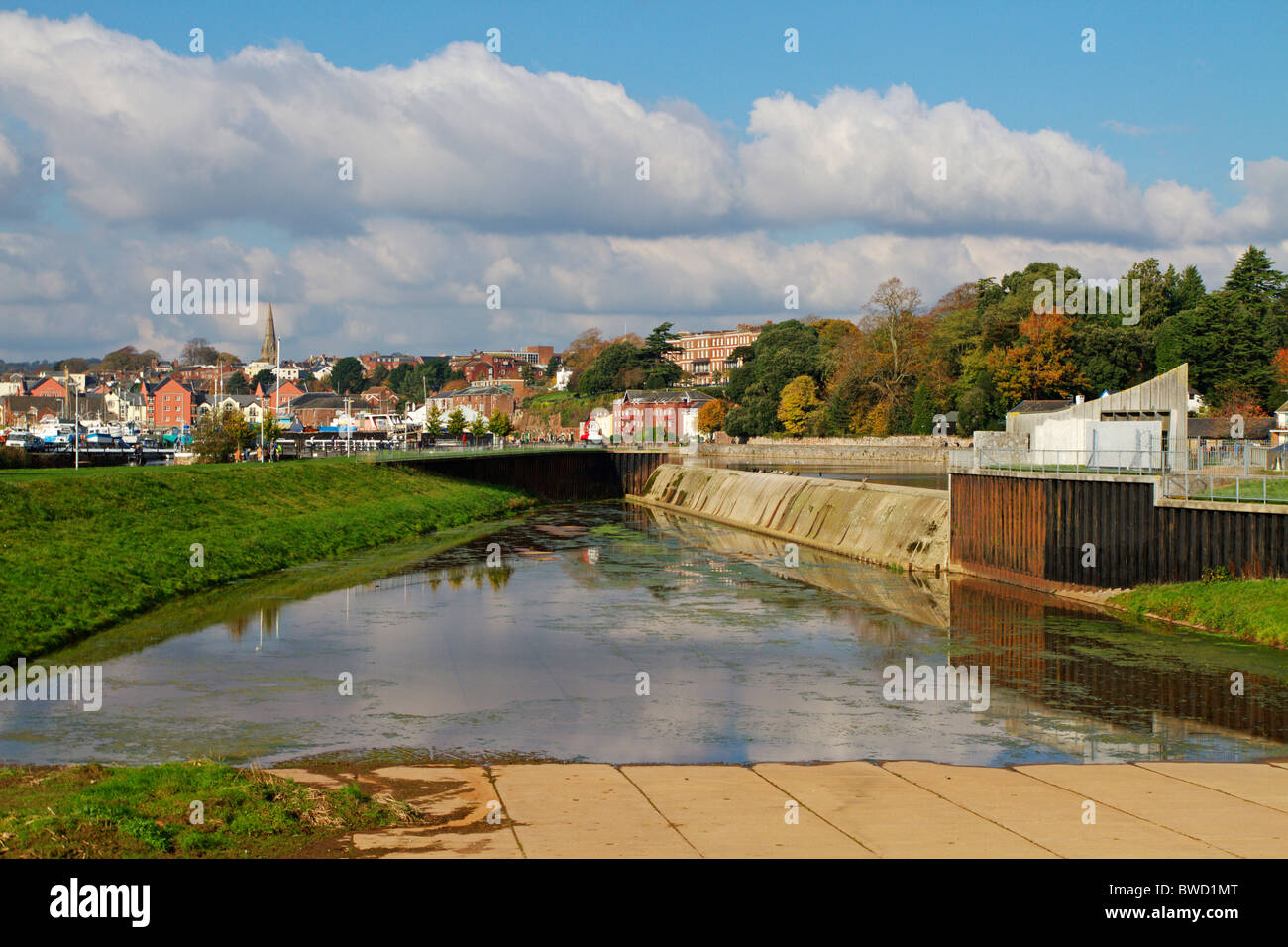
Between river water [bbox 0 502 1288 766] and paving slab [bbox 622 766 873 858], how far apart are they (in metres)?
2.13

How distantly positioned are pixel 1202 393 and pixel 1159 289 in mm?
23308

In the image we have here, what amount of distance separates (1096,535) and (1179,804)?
22111 mm

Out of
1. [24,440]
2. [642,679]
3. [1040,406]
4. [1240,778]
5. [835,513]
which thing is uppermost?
[1040,406]

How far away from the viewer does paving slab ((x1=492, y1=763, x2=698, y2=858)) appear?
527 inches

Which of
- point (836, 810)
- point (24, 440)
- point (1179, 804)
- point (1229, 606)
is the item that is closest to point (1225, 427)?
point (1229, 606)

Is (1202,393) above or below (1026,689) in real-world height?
above

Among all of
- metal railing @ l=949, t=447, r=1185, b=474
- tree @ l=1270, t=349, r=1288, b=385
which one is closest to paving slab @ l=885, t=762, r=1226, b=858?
metal railing @ l=949, t=447, r=1185, b=474

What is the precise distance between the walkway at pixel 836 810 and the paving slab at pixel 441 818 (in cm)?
3

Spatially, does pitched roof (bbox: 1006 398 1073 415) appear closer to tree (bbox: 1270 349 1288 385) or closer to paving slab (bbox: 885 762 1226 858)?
tree (bbox: 1270 349 1288 385)

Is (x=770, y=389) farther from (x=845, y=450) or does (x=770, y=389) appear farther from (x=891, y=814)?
(x=891, y=814)

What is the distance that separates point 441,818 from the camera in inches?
573
